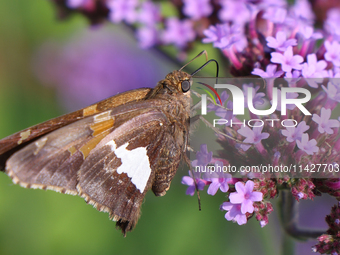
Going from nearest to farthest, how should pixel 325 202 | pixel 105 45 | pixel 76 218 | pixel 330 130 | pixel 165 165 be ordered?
1. pixel 330 130
2. pixel 165 165
3. pixel 76 218
4. pixel 325 202
5. pixel 105 45

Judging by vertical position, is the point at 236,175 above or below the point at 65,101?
below

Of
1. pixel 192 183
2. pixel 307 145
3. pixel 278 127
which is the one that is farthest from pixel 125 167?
pixel 307 145

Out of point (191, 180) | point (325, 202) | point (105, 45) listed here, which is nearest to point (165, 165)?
point (191, 180)

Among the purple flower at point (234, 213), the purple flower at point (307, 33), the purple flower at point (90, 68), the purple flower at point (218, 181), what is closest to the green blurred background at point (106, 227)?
the purple flower at point (90, 68)

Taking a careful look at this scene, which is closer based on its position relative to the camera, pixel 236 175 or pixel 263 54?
pixel 236 175

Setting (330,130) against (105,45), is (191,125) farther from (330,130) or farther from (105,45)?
(105,45)

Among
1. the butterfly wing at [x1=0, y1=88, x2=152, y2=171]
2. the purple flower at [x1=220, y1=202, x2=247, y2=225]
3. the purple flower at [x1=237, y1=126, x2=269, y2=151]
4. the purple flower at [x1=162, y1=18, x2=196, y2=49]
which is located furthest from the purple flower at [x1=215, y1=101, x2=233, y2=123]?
the purple flower at [x1=162, y1=18, x2=196, y2=49]

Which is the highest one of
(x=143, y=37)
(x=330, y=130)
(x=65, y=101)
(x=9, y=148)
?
(x=143, y=37)

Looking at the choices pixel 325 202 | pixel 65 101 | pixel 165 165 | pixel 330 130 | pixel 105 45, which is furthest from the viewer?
pixel 105 45
